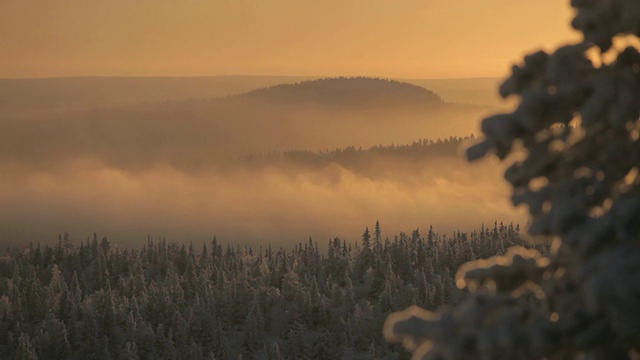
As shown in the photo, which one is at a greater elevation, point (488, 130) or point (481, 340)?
point (488, 130)

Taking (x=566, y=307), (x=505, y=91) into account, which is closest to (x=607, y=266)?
(x=566, y=307)

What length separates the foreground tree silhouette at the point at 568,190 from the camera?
38.3 ft

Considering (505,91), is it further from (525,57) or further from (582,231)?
(582,231)

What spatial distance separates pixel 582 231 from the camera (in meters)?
11.6

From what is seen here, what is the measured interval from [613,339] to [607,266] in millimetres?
1862

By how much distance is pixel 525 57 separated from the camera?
12148mm

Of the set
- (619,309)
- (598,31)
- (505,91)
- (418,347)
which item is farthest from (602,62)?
(418,347)

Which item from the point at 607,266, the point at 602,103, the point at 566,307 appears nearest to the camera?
the point at 607,266

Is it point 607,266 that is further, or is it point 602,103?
point 602,103

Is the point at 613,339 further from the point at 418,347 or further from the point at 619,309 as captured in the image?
the point at 418,347

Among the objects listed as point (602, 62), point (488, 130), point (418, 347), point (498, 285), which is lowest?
point (418, 347)

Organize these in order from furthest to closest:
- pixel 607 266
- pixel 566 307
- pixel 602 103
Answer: pixel 566 307 → pixel 602 103 → pixel 607 266

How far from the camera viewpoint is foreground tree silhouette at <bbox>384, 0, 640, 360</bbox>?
11.7 m

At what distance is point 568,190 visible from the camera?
12.0 m
